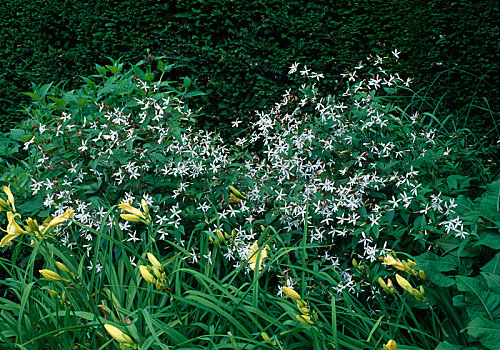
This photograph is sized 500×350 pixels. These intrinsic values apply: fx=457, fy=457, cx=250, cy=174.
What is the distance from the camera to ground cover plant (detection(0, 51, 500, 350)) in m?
2.09

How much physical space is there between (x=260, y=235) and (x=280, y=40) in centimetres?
282

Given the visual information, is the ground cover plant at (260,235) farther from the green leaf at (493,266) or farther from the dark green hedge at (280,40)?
the dark green hedge at (280,40)

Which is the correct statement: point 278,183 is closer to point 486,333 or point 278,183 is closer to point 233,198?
point 233,198

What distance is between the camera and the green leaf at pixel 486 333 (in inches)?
73.5

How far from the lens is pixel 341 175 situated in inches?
113

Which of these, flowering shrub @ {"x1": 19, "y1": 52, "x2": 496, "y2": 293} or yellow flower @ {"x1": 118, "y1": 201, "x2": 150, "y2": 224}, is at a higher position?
yellow flower @ {"x1": 118, "y1": 201, "x2": 150, "y2": 224}

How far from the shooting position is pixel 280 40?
4848mm

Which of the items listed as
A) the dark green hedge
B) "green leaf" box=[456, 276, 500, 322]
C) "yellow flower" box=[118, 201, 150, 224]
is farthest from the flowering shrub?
the dark green hedge

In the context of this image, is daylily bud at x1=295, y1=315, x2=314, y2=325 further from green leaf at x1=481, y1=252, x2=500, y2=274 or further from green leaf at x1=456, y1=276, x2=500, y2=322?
green leaf at x1=481, y1=252, x2=500, y2=274

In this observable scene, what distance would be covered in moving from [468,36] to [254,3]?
85.3 inches

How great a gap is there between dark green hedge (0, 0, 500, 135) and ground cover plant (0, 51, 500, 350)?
1536 mm

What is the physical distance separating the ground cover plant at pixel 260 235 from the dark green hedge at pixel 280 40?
1536mm

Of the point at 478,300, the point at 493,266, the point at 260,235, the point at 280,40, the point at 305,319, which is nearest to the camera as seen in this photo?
the point at 305,319

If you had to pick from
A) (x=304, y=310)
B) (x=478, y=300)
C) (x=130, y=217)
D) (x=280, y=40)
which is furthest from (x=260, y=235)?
(x=280, y=40)
